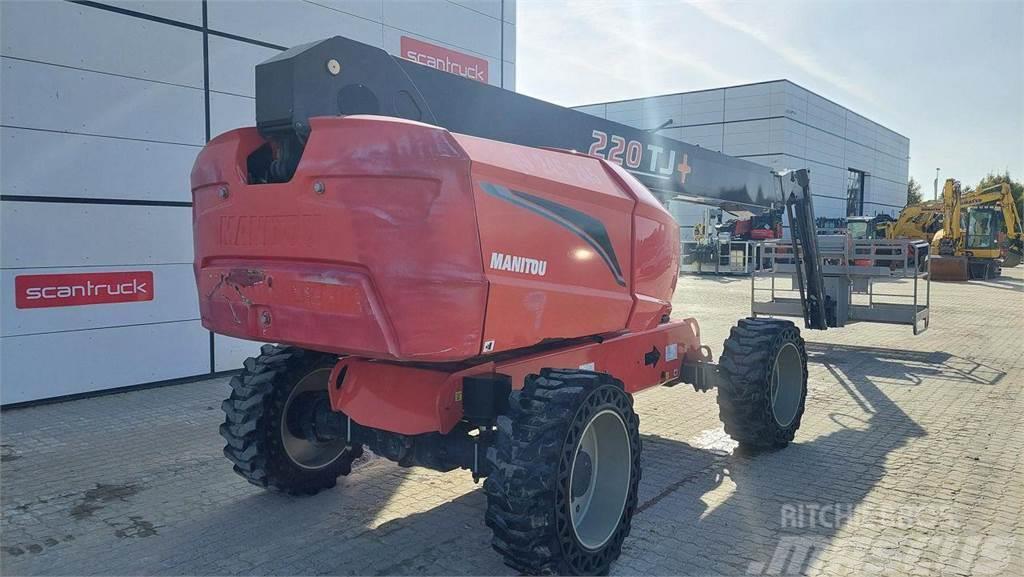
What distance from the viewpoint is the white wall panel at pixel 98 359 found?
7203mm

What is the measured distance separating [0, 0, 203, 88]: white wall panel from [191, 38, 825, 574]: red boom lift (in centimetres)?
483

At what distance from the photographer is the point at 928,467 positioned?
556 centimetres

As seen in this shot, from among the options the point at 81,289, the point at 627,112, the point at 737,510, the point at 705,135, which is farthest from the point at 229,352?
the point at 627,112

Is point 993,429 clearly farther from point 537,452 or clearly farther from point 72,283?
point 72,283

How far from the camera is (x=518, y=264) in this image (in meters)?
3.58

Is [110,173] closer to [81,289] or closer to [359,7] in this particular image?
[81,289]

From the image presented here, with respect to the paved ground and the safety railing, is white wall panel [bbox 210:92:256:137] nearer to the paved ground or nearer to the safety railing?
the paved ground

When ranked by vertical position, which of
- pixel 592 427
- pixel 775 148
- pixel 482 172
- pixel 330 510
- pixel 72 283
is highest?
pixel 775 148

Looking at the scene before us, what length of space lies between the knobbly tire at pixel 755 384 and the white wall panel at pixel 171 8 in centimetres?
698

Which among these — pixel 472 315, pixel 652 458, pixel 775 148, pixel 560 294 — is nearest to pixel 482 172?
pixel 472 315

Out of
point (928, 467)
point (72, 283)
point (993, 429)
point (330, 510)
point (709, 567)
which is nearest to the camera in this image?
point (709, 567)

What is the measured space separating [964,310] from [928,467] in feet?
43.6

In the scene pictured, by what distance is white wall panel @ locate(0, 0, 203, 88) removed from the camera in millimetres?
7102

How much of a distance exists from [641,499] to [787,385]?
2.22 m
